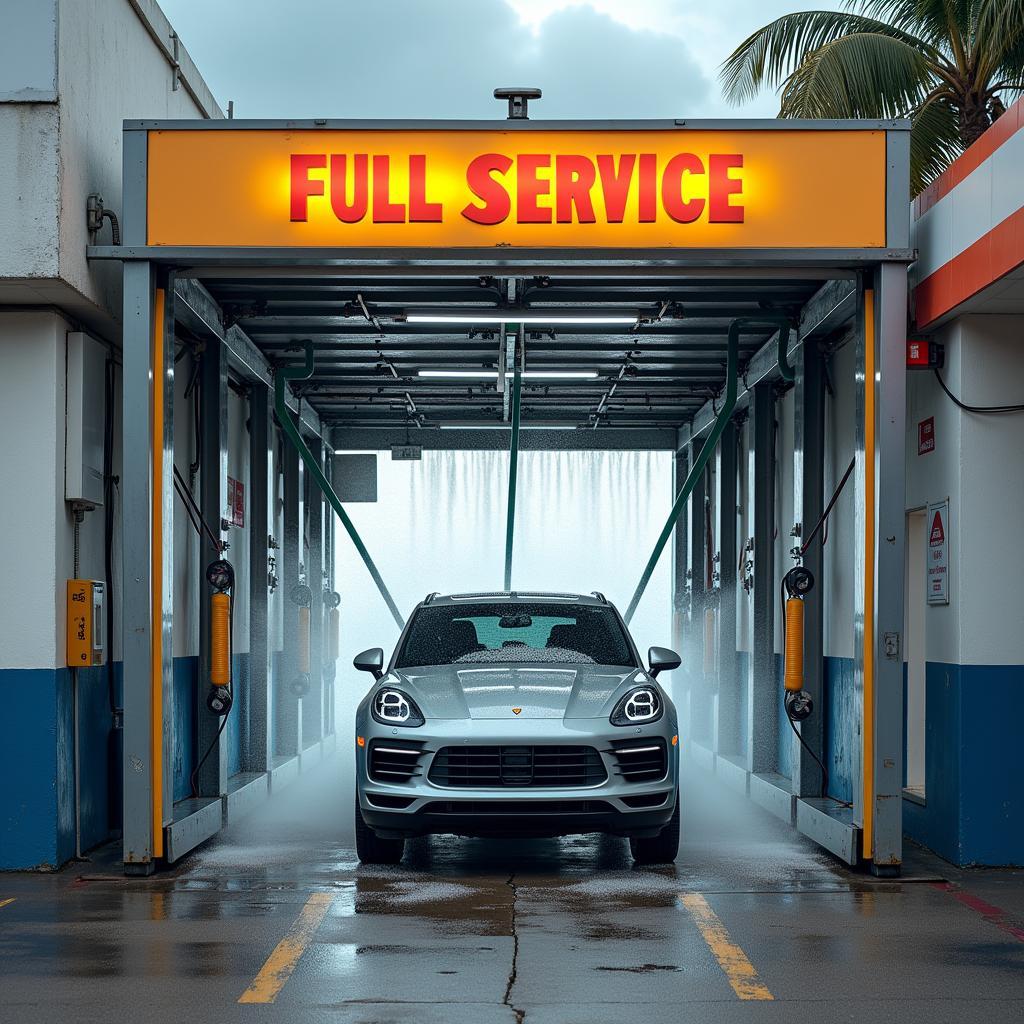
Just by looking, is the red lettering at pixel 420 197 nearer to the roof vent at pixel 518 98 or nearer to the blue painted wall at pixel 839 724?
the roof vent at pixel 518 98

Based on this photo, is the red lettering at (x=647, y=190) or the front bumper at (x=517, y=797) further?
the red lettering at (x=647, y=190)

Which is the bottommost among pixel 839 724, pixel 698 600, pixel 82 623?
Answer: pixel 839 724

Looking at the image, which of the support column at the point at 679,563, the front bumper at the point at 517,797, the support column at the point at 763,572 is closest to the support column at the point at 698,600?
the support column at the point at 679,563

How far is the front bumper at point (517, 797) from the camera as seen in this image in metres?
8.33

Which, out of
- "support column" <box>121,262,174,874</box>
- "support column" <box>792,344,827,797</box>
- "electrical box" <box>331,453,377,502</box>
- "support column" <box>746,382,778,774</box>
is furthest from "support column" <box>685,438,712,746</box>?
"support column" <box>121,262,174,874</box>

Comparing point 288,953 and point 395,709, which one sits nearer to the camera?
point 288,953

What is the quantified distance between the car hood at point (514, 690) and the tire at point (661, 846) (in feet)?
2.77

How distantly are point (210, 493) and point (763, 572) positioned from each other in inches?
196

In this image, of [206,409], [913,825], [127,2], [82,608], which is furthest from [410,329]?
[913,825]

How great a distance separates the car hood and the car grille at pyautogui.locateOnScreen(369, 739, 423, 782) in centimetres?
21

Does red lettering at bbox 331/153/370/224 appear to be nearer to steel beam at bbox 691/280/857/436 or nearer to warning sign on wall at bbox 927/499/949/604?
steel beam at bbox 691/280/857/436

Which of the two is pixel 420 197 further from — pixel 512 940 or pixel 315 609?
pixel 315 609

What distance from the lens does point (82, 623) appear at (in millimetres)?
9195

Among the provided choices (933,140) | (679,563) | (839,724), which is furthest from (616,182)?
(933,140)
